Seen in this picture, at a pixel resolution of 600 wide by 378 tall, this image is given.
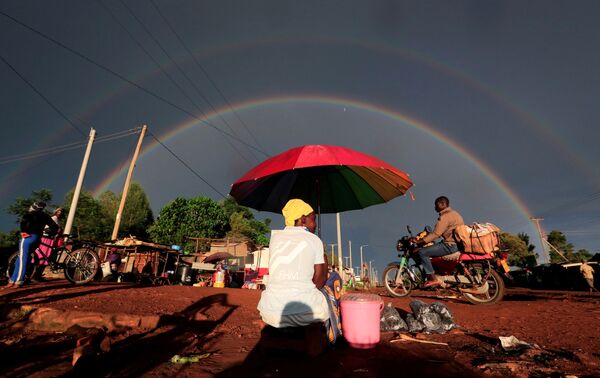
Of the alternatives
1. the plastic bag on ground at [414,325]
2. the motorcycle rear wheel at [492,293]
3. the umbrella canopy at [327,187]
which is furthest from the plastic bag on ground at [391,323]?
the motorcycle rear wheel at [492,293]

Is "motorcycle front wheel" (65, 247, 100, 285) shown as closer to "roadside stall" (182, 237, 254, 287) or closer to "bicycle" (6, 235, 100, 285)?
"bicycle" (6, 235, 100, 285)

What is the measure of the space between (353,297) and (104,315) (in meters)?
3.34

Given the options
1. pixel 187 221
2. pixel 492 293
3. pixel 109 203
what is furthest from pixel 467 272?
pixel 109 203

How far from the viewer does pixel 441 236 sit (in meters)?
6.56

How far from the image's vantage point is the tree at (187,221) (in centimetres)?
3734

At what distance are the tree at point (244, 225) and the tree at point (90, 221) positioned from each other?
16004mm

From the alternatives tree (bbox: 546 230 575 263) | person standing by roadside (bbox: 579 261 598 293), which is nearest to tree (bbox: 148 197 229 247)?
person standing by roadside (bbox: 579 261 598 293)

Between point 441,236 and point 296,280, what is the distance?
5.04 metres

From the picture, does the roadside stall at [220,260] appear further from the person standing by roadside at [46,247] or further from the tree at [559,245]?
the tree at [559,245]

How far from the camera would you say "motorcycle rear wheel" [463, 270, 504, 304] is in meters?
6.33

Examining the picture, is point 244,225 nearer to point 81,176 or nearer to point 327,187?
point 81,176

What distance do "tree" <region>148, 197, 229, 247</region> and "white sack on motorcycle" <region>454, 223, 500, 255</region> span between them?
35.1m

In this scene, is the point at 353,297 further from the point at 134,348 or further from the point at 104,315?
the point at 104,315

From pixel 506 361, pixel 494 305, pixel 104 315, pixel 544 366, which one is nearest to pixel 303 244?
pixel 506 361
